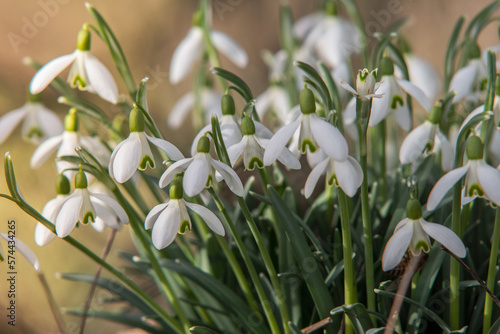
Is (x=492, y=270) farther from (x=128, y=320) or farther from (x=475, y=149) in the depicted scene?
(x=128, y=320)

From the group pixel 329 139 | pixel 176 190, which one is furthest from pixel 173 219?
pixel 329 139

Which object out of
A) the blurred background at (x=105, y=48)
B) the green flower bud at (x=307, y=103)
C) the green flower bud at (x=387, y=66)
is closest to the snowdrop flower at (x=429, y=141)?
the green flower bud at (x=387, y=66)

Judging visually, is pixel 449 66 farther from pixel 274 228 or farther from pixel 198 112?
pixel 198 112

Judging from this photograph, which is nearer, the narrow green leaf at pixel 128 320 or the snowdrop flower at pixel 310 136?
the snowdrop flower at pixel 310 136

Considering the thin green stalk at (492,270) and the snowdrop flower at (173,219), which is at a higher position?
the snowdrop flower at (173,219)

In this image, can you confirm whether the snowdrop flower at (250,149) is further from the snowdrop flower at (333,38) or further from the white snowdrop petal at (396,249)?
the snowdrop flower at (333,38)

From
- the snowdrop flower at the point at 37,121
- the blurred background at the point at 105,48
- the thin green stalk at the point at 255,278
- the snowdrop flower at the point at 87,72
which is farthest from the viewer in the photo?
the blurred background at the point at 105,48

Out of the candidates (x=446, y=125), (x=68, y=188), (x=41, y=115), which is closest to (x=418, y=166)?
(x=446, y=125)
